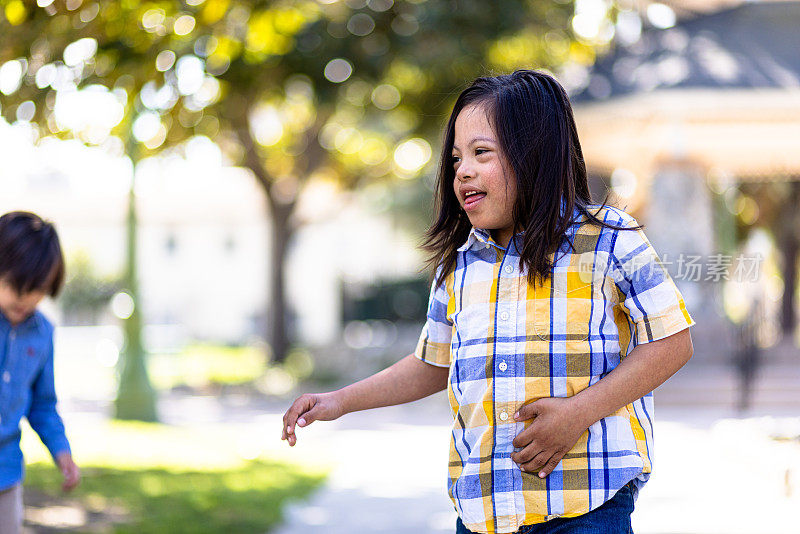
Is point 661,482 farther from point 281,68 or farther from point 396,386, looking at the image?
point 281,68

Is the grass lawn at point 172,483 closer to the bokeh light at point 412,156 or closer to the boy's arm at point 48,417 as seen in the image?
the boy's arm at point 48,417

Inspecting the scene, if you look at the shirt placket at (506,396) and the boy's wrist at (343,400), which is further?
the boy's wrist at (343,400)

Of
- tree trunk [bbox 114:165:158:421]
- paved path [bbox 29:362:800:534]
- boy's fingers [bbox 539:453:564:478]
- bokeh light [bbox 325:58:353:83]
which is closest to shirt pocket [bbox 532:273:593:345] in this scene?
boy's fingers [bbox 539:453:564:478]

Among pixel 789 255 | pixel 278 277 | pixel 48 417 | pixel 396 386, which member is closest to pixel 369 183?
pixel 278 277

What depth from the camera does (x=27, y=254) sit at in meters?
3.13

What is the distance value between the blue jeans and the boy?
1.78 meters

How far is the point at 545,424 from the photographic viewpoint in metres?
2.02

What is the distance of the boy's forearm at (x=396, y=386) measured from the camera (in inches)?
94.0

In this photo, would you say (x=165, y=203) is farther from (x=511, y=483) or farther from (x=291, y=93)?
(x=511, y=483)

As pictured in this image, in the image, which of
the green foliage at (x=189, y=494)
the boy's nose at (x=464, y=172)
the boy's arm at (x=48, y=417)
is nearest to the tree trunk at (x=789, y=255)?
the green foliage at (x=189, y=494)

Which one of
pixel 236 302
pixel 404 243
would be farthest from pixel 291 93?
pixel 236 302

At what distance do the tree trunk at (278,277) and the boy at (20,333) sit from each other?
45.5 ft

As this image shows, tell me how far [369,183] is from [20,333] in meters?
16.6

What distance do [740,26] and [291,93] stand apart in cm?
625
